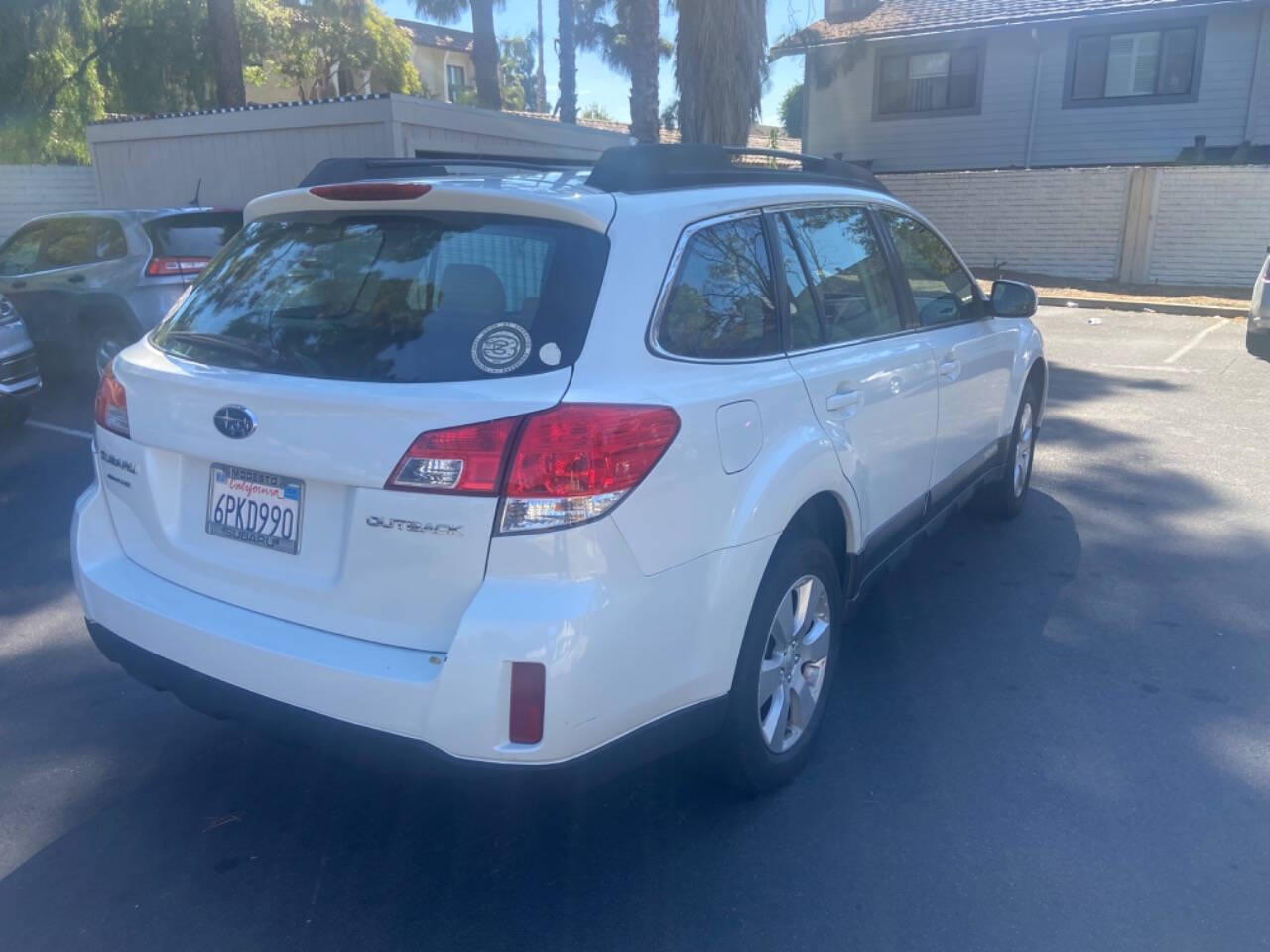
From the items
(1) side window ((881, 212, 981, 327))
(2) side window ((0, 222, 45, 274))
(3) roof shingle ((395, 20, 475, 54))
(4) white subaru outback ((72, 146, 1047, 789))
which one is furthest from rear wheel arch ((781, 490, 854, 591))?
(3) roof shingle ((395, 20, 475, 54))

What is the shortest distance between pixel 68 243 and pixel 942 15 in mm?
19350

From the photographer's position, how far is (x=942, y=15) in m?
23.3

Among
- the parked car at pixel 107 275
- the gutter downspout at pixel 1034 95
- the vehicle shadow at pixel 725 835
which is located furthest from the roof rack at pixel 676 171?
the gutter downspout at pixel 1034 95

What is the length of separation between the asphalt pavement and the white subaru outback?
35 cm

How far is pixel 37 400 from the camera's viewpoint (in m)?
9.46

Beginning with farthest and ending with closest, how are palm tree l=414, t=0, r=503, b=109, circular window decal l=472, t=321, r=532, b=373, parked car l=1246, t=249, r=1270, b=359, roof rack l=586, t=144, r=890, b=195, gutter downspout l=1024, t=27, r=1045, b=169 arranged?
palm tree l=414, t=0, r=503, b=109, gutter downspout l=1024, t=27, r=1045, b=169, parked car l=1246, t=249, r=1270, b=359, roof rack l=586, t=144, r=890, b=195, circular window decal l=472, t=321, r=532, b=373

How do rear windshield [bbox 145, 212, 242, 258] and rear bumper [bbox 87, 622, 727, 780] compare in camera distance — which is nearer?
rear bumper [bbox 87, 622, 727, 780]

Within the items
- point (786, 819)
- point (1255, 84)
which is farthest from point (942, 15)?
point (786, 819)

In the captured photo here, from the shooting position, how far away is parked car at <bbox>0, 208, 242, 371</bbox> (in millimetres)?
9172

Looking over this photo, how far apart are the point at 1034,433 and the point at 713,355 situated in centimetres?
393

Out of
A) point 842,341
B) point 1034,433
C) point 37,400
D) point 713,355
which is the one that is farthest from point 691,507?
point 37,400

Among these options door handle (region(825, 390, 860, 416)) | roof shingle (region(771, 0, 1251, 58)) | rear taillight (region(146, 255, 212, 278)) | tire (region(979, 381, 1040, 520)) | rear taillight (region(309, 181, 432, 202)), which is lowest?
tire (region(979, 381, 1040, 520))

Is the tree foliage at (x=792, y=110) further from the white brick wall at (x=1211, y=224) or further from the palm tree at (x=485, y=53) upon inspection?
the white brick wall at (x=1211, y=224)

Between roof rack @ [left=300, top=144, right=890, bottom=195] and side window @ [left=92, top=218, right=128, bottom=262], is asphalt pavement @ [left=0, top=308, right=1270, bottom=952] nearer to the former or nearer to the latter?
roof rack @ [left=300, top=144, right=890, bottom=195]
